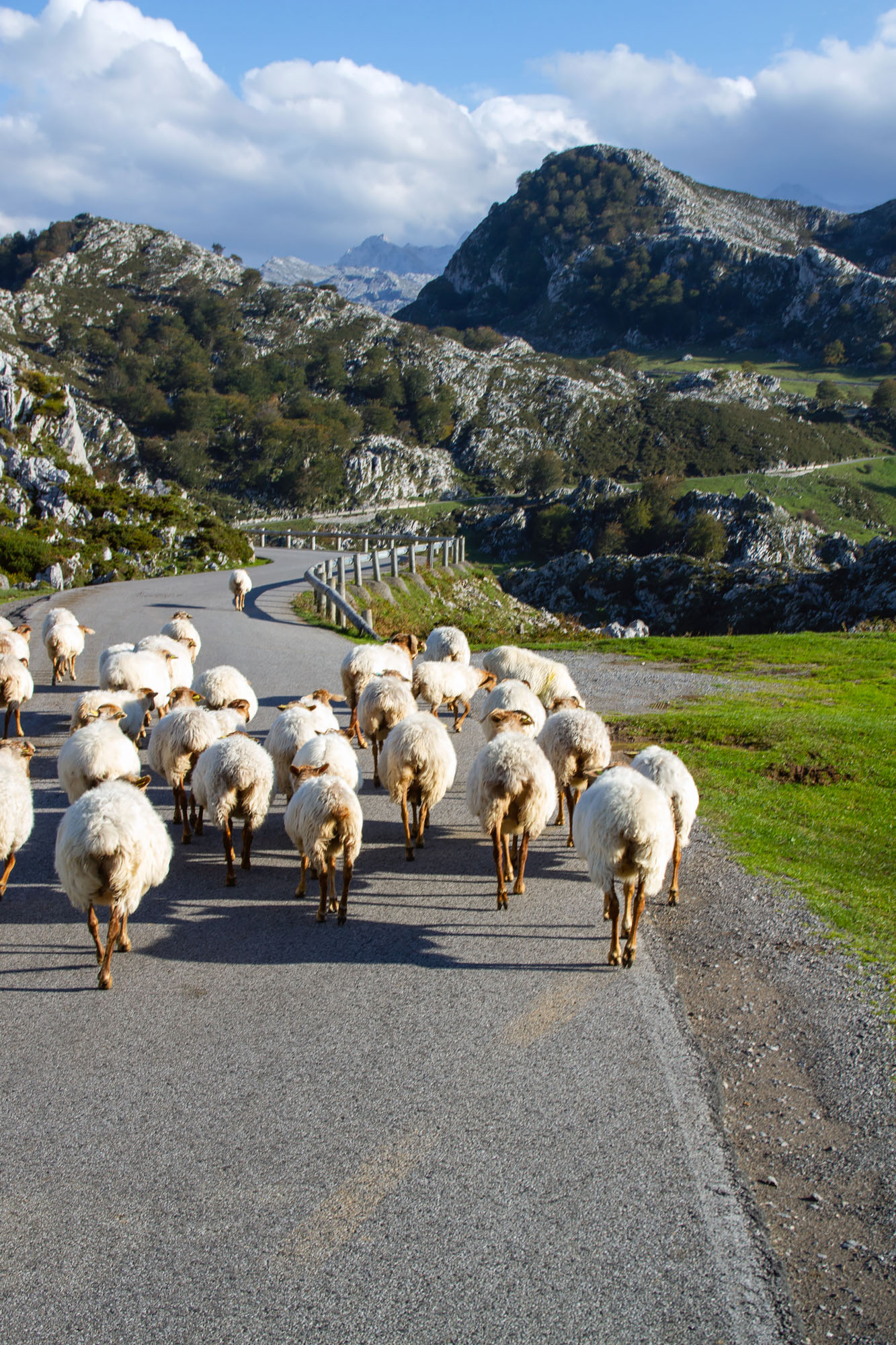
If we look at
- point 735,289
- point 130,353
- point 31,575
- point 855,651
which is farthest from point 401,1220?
point 735,289

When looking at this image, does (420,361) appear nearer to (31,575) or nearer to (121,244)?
(121,244)

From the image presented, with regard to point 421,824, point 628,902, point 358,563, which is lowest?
point 421,824

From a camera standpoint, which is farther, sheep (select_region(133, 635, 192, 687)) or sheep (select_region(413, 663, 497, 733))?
sheep (select_region(133, 635, 192, 687))

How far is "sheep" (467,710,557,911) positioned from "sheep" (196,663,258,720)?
14.1 ft

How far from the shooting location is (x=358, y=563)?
27.8 m

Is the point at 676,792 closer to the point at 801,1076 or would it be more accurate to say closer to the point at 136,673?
the point at 801,1076

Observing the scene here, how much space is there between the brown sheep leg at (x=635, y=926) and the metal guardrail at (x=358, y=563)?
14.6 metres

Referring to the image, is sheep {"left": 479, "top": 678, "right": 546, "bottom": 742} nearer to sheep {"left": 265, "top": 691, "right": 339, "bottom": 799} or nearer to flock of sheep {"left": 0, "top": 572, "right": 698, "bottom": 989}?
flock of sheep {"left": 0, "top": 572, "right": 698, "bottom": 989}

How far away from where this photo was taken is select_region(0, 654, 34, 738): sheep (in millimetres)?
12180

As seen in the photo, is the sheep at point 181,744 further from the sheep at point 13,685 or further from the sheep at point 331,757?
the sheep at point 13,685

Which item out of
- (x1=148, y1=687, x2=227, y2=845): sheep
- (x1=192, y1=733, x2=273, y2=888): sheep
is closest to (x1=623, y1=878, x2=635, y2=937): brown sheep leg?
(x1=192, y1=733, x2=273, y2=888): sheep

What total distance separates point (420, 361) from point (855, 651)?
95325 mm

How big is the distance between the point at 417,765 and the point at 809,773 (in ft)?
22.2

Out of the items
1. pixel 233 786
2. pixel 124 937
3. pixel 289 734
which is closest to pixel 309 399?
pixel 289 734
